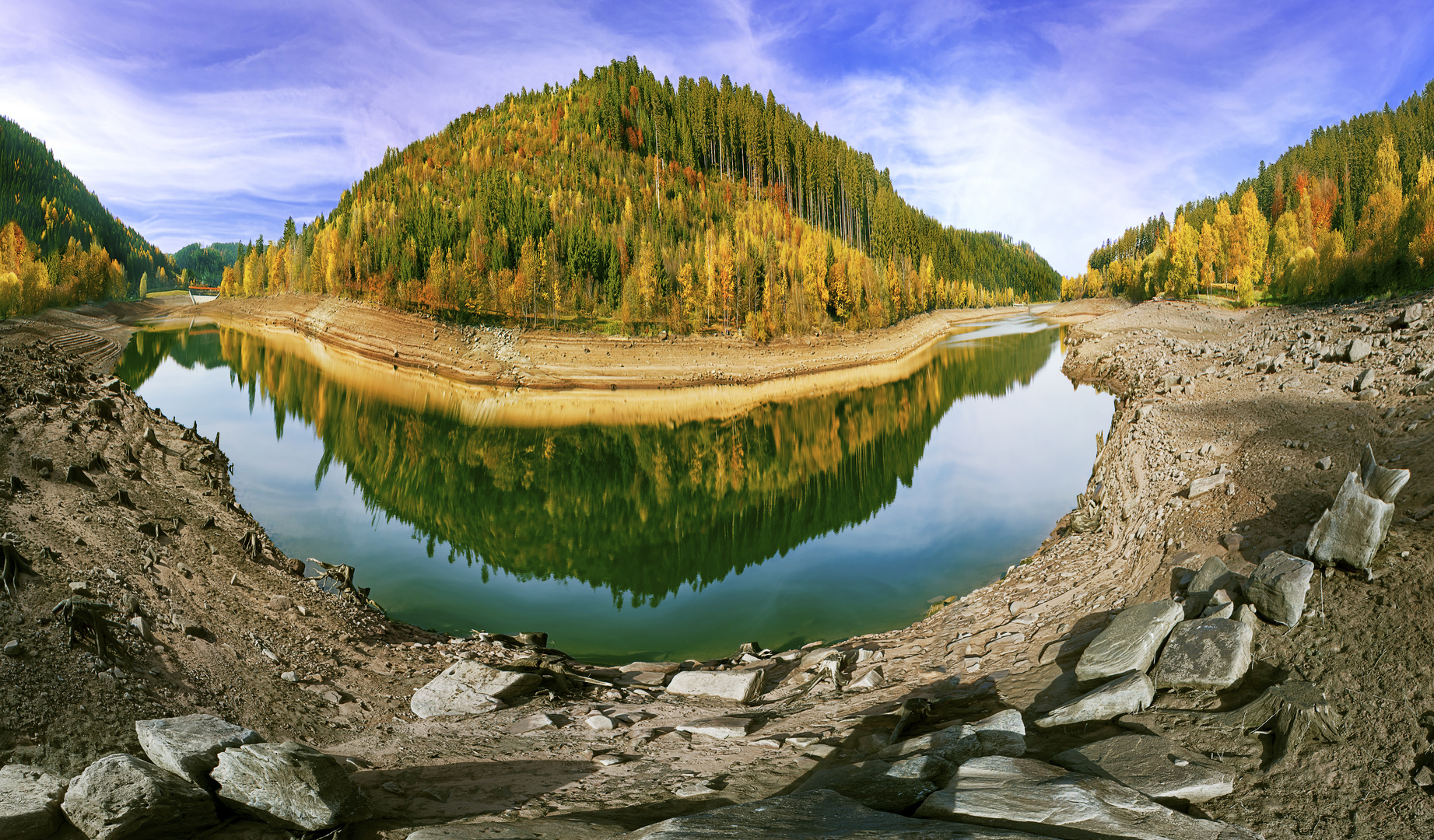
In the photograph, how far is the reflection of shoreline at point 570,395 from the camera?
1401 inches

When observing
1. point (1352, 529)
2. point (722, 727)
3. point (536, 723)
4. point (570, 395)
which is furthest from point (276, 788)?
point (570, 395)

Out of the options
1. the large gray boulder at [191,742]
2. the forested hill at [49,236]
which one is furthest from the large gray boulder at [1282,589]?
the forested hill at [49,236]

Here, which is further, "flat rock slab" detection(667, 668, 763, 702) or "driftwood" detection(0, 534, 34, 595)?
"flat rock slab" detection(667, 668, 763, 702)

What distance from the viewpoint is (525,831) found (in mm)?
4090

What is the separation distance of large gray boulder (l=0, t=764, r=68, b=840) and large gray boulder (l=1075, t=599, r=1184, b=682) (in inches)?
316

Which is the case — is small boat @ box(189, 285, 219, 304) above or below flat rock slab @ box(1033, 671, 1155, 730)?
above

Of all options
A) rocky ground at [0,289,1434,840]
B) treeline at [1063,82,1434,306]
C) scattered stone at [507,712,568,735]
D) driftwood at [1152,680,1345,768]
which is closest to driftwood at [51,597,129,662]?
rocky ground at [0,289,1434,840]

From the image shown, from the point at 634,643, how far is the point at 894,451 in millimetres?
18094

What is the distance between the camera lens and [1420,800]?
373 cm

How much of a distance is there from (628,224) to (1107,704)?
65.9m

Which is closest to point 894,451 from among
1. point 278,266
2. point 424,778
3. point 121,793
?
point 424,778

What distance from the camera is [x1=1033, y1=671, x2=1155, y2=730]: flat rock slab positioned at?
5211 millimetres

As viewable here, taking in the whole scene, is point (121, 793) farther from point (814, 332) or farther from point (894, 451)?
point (814, 332)

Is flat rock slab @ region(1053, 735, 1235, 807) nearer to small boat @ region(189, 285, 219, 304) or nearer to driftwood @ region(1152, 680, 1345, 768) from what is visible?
driftwood @ region(1152, 680, 1345, 768)
